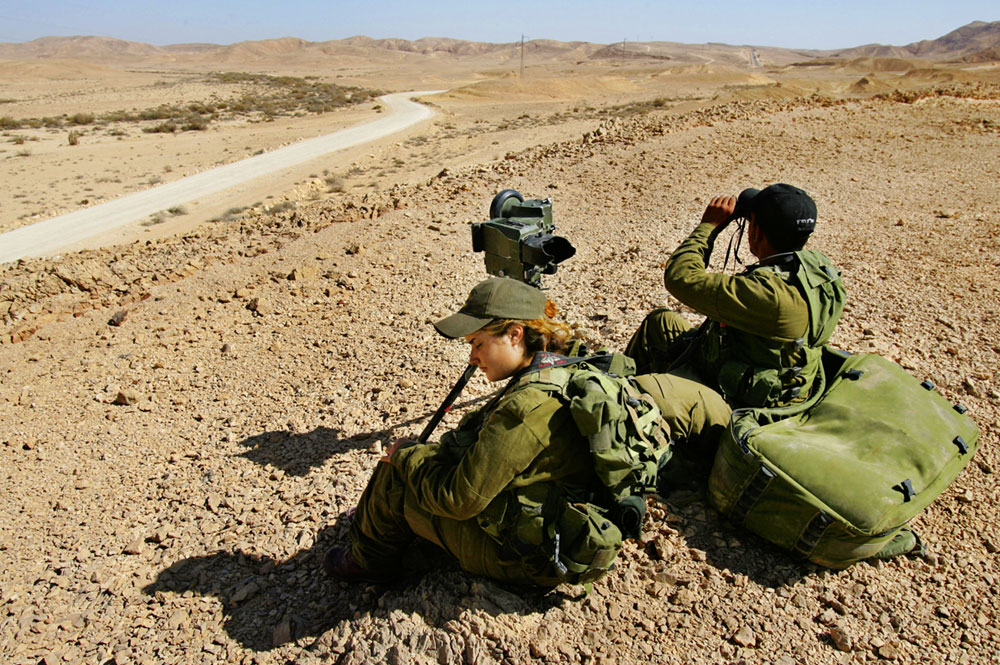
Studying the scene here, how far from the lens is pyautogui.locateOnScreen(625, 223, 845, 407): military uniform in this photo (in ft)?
9.42

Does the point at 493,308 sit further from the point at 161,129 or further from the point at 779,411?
the point at 161,129

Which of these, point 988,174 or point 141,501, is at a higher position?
point 988,174

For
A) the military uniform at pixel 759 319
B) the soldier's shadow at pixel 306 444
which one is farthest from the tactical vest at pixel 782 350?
the soldier's shadow at pixel 306 444

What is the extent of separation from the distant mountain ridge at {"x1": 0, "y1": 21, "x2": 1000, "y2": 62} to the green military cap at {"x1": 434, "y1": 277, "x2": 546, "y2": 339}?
12198 centimetres

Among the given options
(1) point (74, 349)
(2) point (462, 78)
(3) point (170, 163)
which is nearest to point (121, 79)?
(2) point (462, 78)

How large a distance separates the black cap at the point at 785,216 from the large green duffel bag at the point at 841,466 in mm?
779

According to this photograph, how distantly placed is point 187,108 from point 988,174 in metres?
36.9

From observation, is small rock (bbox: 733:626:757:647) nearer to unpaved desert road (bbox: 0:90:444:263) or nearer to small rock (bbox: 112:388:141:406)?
small rock (bbox: 112:388:141:406)

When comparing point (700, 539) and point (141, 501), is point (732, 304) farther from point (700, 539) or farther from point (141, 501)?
point (141, 501)

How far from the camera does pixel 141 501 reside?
3.99 metres

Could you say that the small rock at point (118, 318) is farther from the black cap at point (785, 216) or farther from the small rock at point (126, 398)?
the black cap at point (785, 216)

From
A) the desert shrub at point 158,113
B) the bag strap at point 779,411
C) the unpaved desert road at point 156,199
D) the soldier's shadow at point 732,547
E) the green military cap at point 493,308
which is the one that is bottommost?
the unpaved desert road at point 156,199

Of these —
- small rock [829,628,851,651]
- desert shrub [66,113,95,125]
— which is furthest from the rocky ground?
desert shrub [66,113,95,125]

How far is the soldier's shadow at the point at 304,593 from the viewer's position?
2.63 metres
